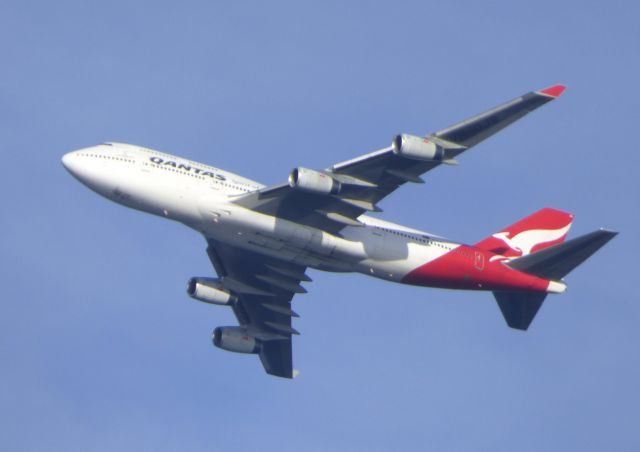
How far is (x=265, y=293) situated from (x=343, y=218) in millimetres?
11644

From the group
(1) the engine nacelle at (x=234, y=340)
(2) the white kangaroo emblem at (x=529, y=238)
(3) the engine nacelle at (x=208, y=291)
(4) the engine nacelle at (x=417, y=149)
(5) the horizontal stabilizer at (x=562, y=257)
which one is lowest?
(1) the engine nacelle at (x=234, y=340)

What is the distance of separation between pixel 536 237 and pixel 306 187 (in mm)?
19068

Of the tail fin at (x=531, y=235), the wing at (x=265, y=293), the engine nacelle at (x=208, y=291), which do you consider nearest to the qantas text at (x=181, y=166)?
the wing at (x=265, y=293)

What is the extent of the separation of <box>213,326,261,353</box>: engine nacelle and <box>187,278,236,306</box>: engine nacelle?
3.68 metres

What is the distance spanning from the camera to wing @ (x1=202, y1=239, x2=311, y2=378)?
80562 mm

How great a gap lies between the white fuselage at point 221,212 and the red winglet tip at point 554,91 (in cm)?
1385

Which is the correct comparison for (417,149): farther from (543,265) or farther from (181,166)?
(181,166)

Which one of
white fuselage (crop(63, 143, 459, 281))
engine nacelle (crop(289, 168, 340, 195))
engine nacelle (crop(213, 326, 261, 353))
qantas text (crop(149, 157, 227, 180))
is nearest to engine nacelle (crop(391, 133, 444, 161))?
engine nacelle (crop(289, 168, 340, 195))

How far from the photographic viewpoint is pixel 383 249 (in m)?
74.7

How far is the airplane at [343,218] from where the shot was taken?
70.1 meters

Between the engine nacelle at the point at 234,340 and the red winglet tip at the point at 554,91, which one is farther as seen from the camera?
the engine nacelle at the point at 234,340

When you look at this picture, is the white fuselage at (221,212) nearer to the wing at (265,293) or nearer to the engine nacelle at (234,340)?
the wing at (265,293)

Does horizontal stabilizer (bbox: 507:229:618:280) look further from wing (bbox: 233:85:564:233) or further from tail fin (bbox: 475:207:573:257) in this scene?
wing (bbox: 233:85:564:233)

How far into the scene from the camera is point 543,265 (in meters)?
76.3
